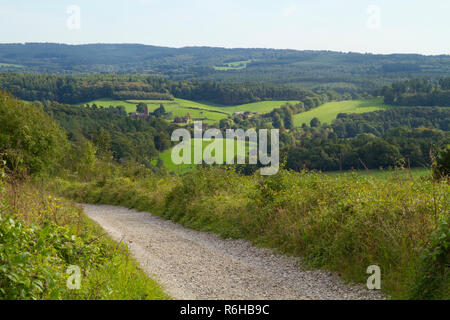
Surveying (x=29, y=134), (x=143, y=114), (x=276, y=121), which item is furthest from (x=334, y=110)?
(x=29, y=134)

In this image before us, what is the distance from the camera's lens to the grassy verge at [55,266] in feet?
17.3

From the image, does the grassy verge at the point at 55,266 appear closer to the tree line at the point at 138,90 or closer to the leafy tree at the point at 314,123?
the leafy tree at the point at 314,123

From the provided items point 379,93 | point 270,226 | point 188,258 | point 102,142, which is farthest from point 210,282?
point 379,93

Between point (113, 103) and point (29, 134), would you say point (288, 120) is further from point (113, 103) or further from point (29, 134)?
point (29, 134)

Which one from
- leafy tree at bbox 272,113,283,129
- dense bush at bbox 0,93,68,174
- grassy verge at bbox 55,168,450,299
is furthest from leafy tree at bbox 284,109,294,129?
grassy verge at bbox 55,168,450,299

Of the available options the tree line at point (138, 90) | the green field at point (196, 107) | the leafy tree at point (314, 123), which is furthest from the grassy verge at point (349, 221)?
the tree line at point (138, 90)

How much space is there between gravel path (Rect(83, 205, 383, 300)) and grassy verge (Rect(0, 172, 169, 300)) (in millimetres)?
798

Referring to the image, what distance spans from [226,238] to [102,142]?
162ft

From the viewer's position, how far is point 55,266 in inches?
245

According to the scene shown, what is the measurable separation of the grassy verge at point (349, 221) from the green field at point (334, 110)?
87667 millimetres

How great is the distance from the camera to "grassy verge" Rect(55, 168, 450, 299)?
6660mm

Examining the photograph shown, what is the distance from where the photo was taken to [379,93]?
132m

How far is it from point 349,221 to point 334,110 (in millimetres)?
111993

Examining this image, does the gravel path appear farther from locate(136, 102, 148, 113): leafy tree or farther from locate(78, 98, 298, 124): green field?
locate(136, 102, 148, 113): leafy tree
